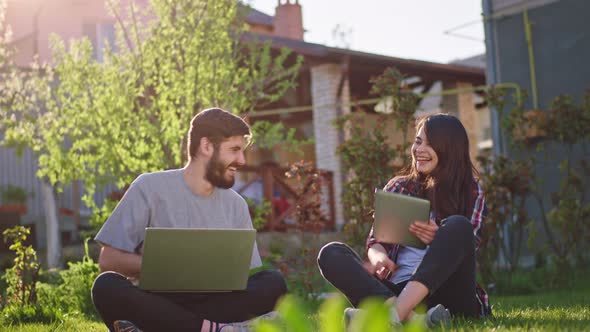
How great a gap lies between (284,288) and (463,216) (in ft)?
3.12

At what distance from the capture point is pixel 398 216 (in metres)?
3.87

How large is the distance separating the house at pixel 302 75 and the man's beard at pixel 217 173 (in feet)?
32.0

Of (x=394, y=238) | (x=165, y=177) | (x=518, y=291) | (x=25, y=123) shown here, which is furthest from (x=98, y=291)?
(x=25, y=123)

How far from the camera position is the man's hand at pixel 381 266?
404 centimetres

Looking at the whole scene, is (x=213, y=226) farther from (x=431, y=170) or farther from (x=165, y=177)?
(x=431, y=170)

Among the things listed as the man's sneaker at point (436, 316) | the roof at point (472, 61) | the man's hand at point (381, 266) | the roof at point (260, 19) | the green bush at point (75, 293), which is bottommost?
the green bush at point (75, 293)

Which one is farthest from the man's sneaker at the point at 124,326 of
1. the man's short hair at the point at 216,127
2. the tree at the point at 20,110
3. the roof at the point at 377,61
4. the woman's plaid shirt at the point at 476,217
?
the roof at the point at 377,61

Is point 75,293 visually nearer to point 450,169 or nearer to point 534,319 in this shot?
point 450,169

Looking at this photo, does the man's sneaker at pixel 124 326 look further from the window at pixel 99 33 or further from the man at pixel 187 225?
the window at pixel 99 33

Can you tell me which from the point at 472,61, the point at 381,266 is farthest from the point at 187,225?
the point at 472,61

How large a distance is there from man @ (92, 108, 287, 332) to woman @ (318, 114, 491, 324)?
1.48ft

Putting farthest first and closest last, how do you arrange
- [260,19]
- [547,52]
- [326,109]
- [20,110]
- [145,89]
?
[260,19] < [326,109] < [547,52] < [20,110] < [145,89]

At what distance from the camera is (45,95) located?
32.5 ft

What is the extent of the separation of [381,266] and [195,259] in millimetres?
951
